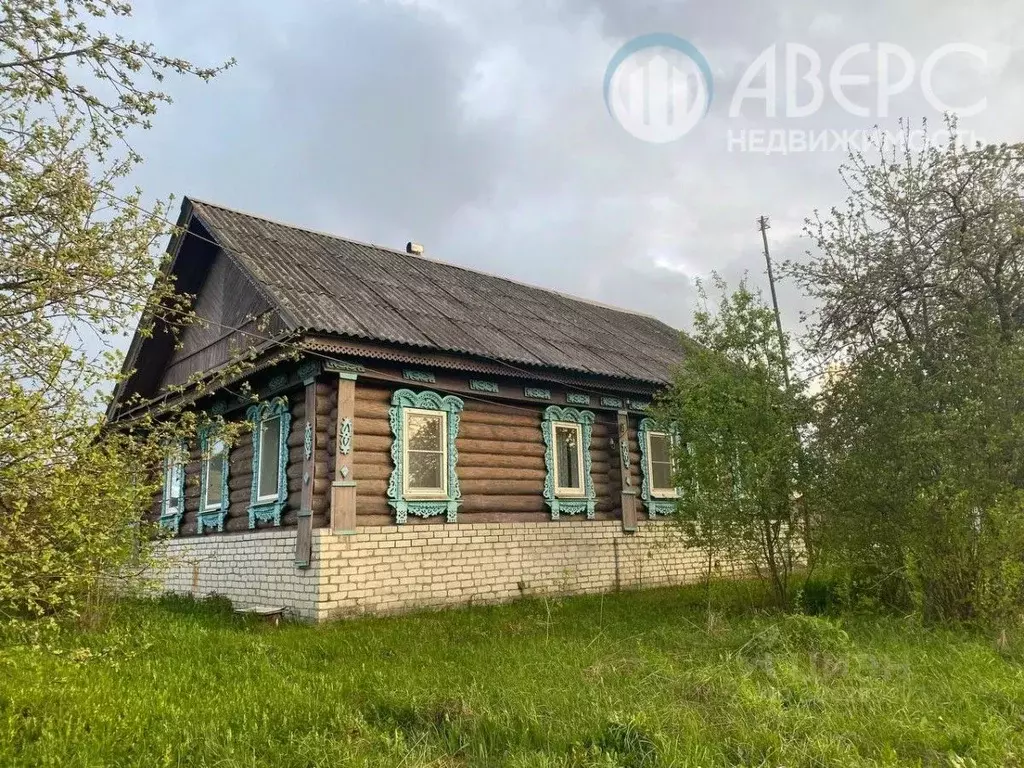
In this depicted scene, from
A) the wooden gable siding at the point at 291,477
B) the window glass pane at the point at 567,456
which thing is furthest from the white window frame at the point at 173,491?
the window glass pane at the point at 567,456

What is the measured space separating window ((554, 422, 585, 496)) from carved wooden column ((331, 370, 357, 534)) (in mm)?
4033

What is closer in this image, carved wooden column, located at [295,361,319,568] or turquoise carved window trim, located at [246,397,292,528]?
carved wooden column, located at [295,361,319,568]

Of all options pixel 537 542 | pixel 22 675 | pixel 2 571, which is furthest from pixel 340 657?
pixel 537 542

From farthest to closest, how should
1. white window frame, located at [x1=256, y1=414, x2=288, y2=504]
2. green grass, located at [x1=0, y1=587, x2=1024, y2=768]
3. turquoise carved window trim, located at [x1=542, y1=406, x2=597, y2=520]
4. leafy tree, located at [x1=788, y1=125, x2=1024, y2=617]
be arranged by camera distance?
turquoise carved window trim, located at [x1=542, y1=406, x2=597, y2=520] < white window frame, located at [x1=256, y1=414, x2=288, y2=504] < leafy tree, located at [x1=788, y1=125, x2=1024, y2=617] < green grass, located at [x1=0, y1=587, x2=1024, y2=768]

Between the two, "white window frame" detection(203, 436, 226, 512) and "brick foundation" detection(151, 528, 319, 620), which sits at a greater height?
"white window frame" detection(203, 436, 226, 512)

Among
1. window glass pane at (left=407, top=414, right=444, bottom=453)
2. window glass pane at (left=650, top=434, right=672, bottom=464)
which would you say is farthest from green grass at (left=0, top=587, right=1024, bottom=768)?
window glass pane at (left=650, top=434, right=672, bottom=464)

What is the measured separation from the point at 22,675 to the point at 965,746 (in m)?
6.77

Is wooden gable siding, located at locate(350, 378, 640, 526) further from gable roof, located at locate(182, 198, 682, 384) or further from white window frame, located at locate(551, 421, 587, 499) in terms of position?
gable roof, located at locate(182, 198, 682, 384)

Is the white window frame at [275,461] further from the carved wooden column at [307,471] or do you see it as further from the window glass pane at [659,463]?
the window glass pane at [659,463]

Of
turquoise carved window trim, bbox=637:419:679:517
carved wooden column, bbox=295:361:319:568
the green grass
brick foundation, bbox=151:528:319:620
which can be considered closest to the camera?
the green grass

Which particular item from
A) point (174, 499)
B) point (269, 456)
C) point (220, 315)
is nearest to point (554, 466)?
point (269, 456)

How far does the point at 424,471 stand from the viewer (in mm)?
10672

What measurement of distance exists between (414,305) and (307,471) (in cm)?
386

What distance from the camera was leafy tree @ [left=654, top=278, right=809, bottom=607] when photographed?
339 inches
